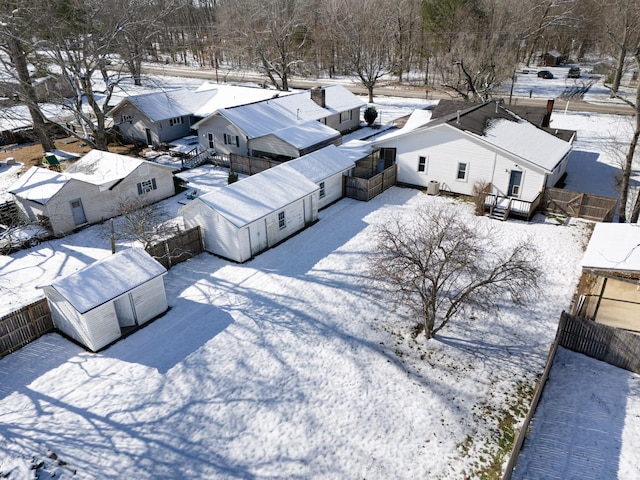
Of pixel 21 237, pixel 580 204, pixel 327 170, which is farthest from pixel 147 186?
pixel 580 204

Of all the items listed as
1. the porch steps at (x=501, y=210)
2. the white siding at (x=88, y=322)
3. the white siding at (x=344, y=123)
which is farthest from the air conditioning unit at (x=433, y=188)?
the white siding at (x=88, y=322)

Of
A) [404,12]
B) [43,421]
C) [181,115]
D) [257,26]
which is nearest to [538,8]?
[404,12]

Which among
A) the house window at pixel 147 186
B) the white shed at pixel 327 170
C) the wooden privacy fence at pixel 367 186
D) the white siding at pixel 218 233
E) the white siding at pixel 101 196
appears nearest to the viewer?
the white siding at pixel 218 233

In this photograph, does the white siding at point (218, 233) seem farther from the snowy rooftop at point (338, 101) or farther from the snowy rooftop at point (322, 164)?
the snowy rooftop at point (338, 101)

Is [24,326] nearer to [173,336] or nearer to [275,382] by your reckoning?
[173,336]

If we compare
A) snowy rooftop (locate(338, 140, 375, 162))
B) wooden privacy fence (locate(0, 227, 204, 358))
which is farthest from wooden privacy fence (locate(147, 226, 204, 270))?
snowy rooftop (locate(338, 140, 375, 162))

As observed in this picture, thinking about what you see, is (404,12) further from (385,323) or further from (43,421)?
(43,421)
